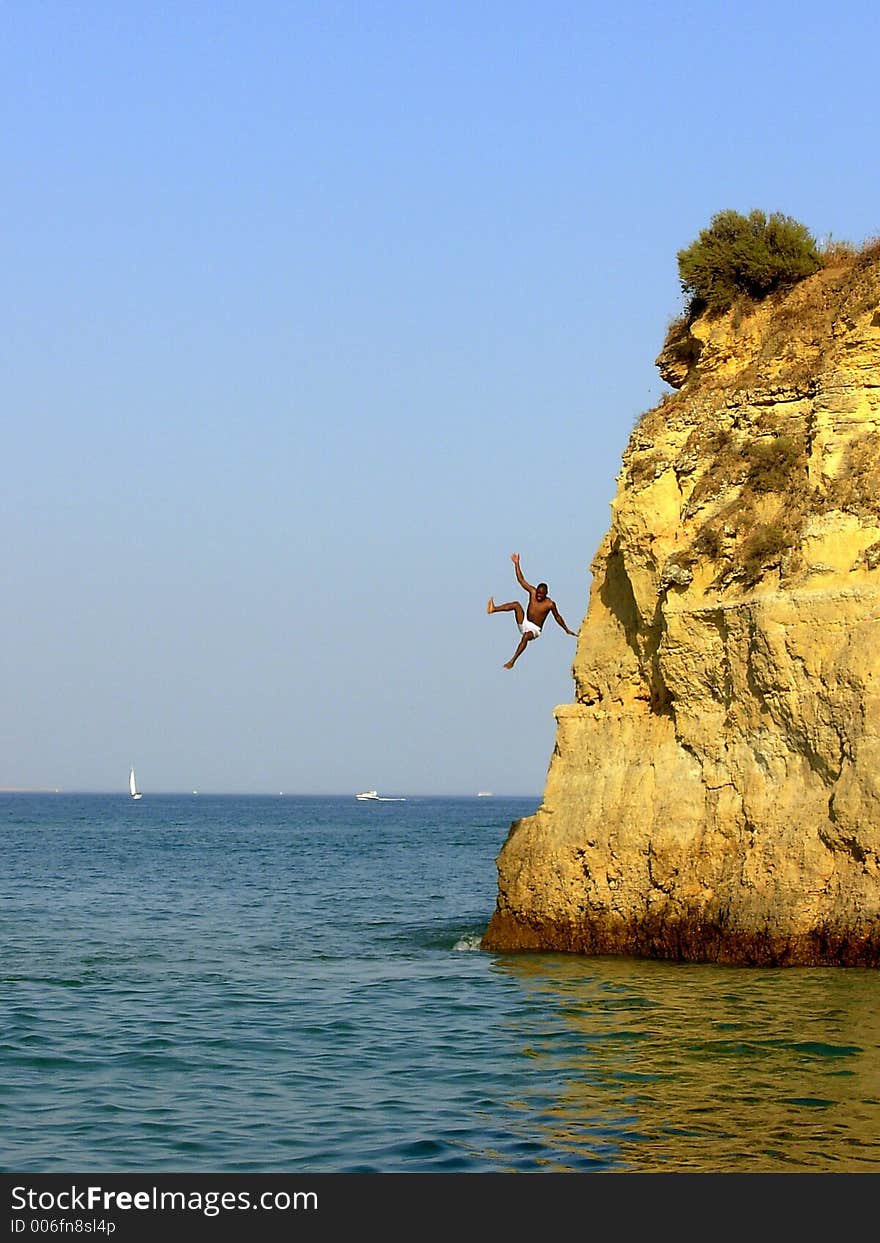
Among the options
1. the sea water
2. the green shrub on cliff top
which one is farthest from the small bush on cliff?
the sea water

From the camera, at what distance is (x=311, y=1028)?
17.5 metres

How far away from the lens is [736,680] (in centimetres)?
2089

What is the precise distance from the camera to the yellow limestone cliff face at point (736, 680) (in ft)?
63.1

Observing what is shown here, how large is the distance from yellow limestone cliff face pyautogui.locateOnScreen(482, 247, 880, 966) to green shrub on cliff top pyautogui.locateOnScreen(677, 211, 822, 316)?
1.43 ft

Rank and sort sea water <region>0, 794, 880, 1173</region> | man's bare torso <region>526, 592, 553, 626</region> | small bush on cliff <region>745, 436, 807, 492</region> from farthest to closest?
small bush on cliff <region>745, 436, 807, 492</region> → man's bare torso <region>526, 592, 553, 626</region> → sea water <region>0, 794, 880, 1173</region>

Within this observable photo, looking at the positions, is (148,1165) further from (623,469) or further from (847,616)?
(623,469)

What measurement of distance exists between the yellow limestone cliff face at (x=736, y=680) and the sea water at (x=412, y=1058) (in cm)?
88

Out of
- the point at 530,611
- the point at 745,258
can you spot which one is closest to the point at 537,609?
the point at 530,611

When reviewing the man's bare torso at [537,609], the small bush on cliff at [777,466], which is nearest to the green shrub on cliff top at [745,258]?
the small bush on cliff at [777,466]

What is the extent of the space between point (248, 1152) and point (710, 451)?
1463cm

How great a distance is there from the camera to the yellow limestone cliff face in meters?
19.2

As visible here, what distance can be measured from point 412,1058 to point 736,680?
7855mm

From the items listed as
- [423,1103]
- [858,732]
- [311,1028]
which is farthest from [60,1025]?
[858,732]

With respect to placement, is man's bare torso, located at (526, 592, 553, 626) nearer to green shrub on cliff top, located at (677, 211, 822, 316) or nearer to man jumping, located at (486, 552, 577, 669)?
man jumping, located at (486, 552, 577, 669)
